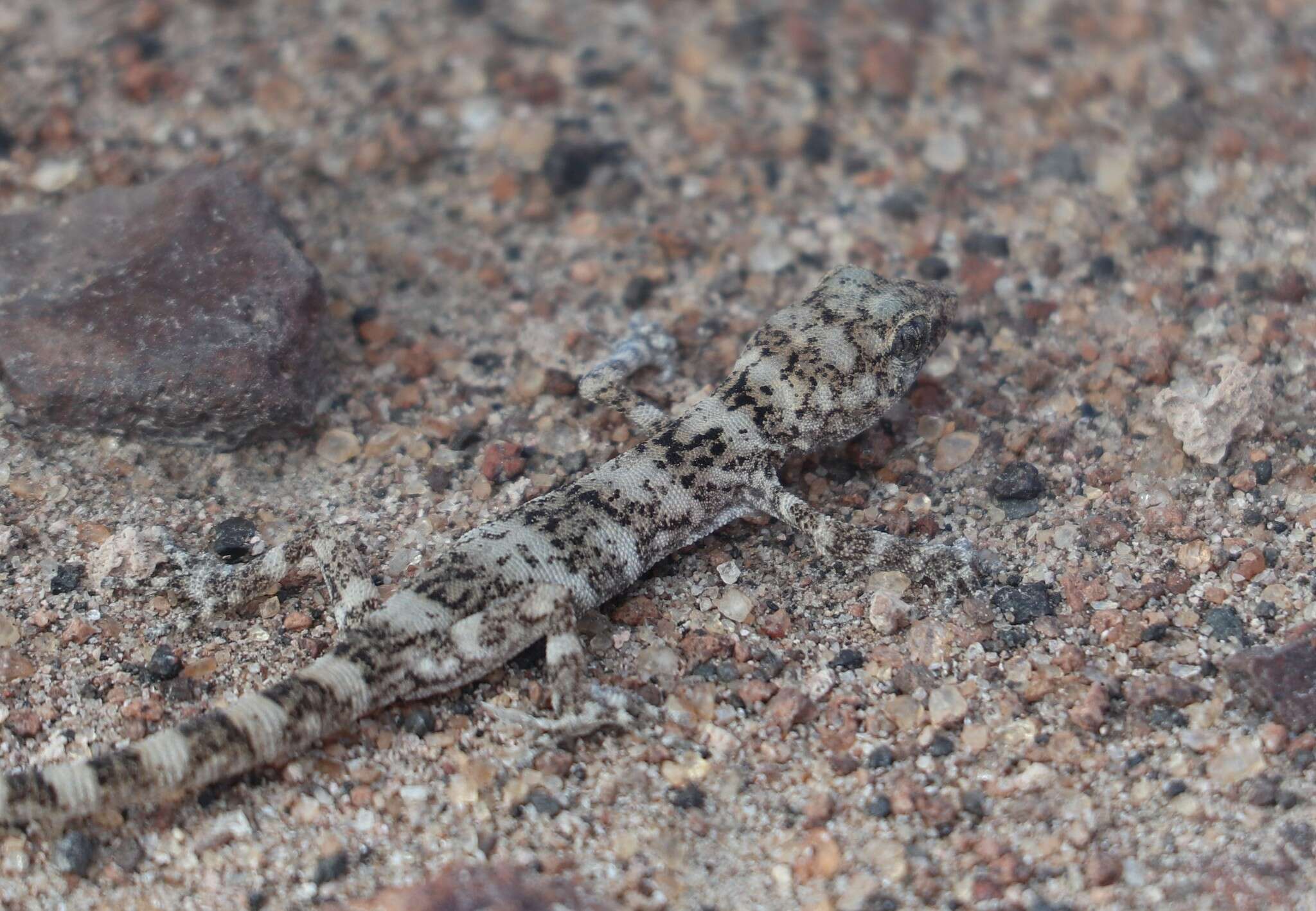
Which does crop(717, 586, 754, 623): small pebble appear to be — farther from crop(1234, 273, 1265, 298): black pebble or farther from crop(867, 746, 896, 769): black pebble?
crop(1234, 273, 1265, 298): black pebble

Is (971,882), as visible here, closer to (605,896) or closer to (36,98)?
(605,896)

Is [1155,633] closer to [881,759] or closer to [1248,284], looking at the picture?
[881,759]

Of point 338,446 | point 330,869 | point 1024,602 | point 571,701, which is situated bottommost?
point 330,869

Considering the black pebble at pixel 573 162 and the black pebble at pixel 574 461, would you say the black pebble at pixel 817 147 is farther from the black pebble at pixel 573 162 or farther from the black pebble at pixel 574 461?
the black pebble at pixel 574 461

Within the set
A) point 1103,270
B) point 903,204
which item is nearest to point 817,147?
point 903,204

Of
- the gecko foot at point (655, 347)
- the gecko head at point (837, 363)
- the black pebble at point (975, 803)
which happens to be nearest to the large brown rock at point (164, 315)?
the gecko foot at point (655, 347)

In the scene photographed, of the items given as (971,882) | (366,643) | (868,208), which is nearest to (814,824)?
(971,882)
